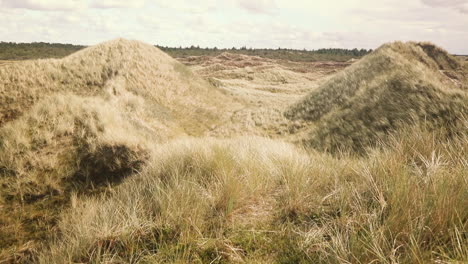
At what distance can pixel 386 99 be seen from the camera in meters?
8.54

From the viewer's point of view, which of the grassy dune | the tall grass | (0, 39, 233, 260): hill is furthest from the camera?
(0, 39, 233, 260): hill

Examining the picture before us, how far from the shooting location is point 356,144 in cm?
765

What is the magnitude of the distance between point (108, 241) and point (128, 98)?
9291 millimetres

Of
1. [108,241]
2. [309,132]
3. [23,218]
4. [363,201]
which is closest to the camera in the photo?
[108,241]

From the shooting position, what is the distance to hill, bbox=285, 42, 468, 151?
7132 millimetres

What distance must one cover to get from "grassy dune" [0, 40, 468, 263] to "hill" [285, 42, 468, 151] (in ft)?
0.19

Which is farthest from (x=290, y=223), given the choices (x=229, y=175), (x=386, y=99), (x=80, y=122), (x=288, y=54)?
(x=288, y=54)

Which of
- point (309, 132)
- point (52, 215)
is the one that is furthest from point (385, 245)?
point (309, 132)

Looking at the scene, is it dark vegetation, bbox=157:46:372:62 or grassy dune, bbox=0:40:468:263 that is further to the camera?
dark vegetation, bbox=157:46:372:62

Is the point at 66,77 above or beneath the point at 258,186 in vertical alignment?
above

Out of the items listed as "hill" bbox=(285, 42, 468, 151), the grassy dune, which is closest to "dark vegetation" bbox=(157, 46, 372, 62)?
"hill" bbox=(285, 42, 468, 151)

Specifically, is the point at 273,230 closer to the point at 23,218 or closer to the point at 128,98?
the point at 23,218

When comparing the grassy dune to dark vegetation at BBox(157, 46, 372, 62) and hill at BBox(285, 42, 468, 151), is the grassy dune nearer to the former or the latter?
hill at BBox(285, 42, 468, 151)

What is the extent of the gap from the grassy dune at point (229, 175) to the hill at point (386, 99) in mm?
57
